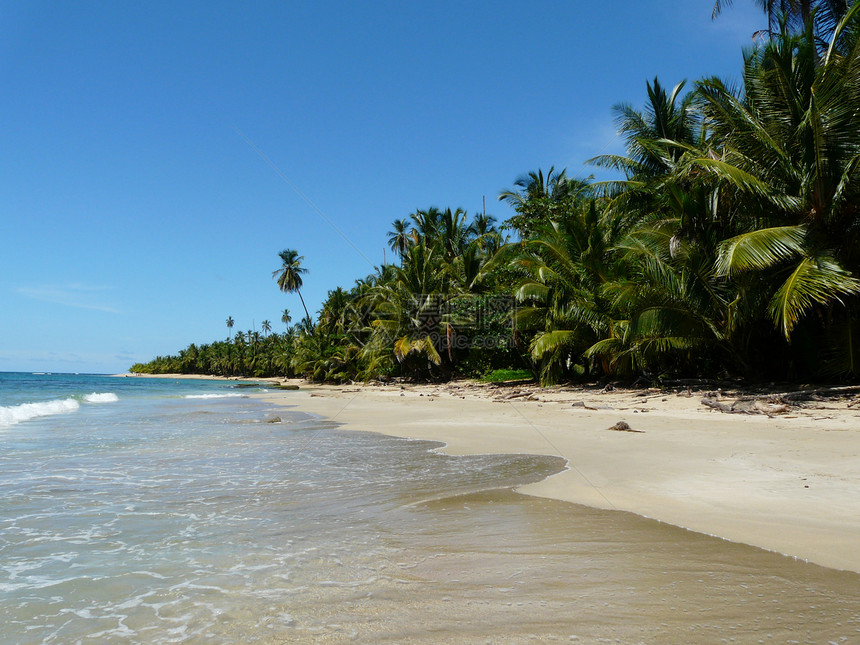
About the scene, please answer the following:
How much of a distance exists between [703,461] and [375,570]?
176 inches

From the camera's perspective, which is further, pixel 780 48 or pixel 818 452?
pixel 780 48

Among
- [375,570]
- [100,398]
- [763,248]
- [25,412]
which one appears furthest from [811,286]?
[100,398]

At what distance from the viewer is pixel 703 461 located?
6023 millimetres

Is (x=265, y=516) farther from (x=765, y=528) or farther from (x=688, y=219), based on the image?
(x=688, y=219)

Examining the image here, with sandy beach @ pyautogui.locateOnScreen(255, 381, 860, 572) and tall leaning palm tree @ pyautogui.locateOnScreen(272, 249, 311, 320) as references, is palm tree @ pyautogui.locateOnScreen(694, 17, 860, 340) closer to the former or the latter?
sandy beach @ pyautogui.locateOnScreen(255, 381, 860, 572)

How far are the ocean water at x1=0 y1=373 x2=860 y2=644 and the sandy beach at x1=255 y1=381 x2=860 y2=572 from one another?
39cm

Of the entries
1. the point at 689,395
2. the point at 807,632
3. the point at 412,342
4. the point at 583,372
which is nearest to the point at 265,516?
the point at 807,632

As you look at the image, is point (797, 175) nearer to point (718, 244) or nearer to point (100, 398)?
point (718, 244)

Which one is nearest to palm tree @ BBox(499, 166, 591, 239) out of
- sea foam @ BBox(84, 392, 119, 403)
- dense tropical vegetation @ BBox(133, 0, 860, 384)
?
dense tropical vegetation @ BBox(133, 0, 860, 384)

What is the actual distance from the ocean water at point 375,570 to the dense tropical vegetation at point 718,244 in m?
8.48

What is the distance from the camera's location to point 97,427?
1256 centimetres

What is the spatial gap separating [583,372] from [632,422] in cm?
1108

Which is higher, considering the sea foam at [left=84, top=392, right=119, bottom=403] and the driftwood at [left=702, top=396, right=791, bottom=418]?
the driftwood at [left=702, top=396, right=791, bottom=418]

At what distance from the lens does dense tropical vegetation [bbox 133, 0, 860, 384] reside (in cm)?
1080
